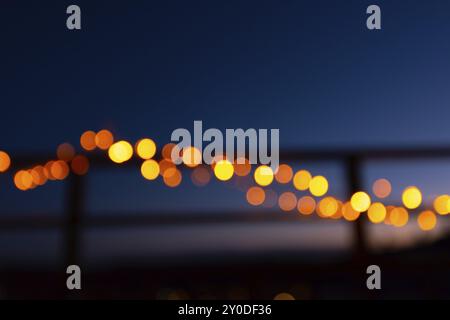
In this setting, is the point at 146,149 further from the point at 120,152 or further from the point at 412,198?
the point at 412,198

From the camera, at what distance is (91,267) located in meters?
2.65

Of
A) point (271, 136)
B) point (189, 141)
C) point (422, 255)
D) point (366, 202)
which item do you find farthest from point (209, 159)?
point (422, 255)

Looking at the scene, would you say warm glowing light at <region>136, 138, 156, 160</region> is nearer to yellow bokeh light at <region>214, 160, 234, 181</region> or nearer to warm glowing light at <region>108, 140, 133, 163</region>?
warm glowing light at <region>108, 140, 133, 163</region>

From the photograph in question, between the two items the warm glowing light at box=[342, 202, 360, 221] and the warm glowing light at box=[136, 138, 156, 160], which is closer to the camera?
the warm glowing light at box=[342, 202, 360, 221]

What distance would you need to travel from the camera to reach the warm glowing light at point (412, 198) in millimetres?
3023

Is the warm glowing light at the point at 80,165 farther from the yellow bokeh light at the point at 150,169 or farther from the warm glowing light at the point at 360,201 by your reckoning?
the warm glowing light at the point at 360,201

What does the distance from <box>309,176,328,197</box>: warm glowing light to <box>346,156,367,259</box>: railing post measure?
0.41ft

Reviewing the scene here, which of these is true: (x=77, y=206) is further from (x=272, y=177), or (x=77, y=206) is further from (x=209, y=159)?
(x=272, y=177)

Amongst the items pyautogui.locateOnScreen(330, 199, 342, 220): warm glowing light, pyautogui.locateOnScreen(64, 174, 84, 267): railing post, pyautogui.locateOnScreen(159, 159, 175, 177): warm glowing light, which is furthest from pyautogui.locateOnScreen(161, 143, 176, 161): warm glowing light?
pyautogui.locateOnScreen(330, 199, 342, 220): warm glowing light

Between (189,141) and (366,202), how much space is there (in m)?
0.96

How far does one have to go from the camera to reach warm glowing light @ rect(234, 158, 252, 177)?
2.88 m

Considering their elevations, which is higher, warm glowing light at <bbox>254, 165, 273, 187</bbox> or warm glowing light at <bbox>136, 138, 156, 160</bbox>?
warm glowing light at <bbox>136, 138, 156, 160</bbox>

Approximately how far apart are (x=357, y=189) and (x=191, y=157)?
34.7 inches

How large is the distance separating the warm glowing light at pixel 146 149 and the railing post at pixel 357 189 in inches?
40.7
